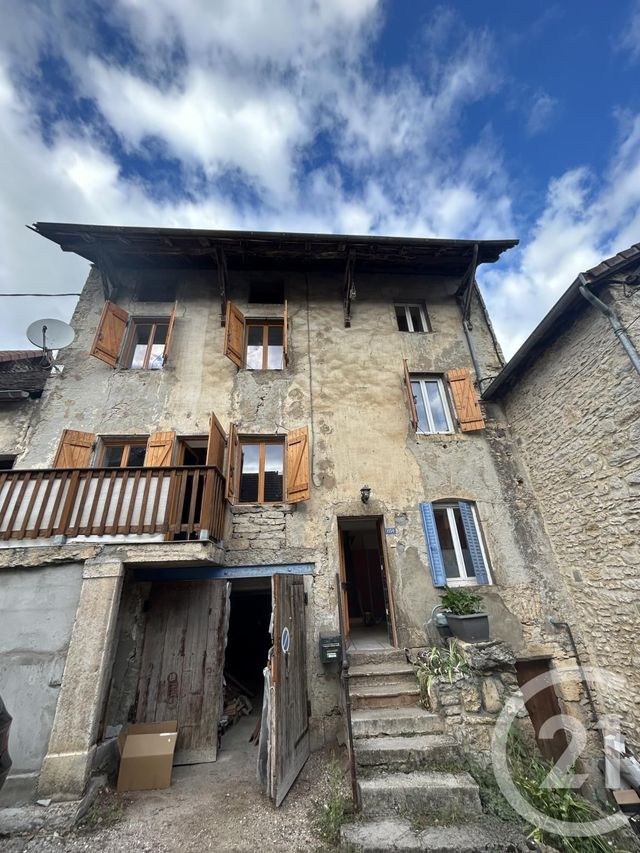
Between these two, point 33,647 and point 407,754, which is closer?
point 407,754

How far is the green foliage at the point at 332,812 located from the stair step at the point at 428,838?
0.10 metres

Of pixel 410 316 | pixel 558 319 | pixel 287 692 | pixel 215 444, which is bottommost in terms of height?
pixel 287 692

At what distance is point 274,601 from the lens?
14.3 feet

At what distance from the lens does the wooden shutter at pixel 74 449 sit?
21.5 ft

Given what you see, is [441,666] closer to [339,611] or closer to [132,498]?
[339,611]

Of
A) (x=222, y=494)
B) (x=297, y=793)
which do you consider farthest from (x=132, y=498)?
(x=297, y=793)

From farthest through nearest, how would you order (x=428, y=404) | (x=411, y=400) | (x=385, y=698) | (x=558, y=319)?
1. (x=428, y=404)
2. (x=411, y=400)
3. (x=558, y=319)
4. (x=385, y=698)

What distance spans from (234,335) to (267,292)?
2.46 m

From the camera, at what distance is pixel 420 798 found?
11.6ft

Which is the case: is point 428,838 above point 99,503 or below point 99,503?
below

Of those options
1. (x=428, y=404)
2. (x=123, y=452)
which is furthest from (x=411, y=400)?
(x=123, y=452)

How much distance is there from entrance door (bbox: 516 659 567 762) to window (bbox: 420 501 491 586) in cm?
157

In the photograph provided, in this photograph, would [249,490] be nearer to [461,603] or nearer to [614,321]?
[461,603]

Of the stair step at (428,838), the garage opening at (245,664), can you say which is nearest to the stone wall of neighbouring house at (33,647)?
the garage opening at (245,664)
